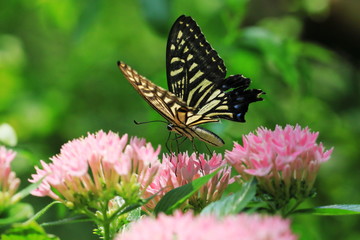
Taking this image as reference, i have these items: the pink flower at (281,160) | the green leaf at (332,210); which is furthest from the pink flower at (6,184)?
the green leaf at (332,210)

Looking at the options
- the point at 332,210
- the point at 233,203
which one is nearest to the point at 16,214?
the point at 233,203

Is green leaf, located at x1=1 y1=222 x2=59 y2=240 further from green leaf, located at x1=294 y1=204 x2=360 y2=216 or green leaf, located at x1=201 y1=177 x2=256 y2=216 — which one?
green leaf, located at x1=294 y1=204 x2=360 y2=216

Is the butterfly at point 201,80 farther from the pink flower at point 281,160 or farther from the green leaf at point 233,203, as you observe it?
the green leaf at point 233,203

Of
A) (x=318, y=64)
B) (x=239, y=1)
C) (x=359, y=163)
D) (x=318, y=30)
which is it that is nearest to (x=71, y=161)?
(x=239, y=1)

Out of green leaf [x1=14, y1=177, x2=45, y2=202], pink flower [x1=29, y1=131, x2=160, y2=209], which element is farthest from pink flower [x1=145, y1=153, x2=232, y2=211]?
green leaf [x1=14, y1=177, x2=45, y2=202]

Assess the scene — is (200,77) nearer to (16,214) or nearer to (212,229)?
(16,214)
